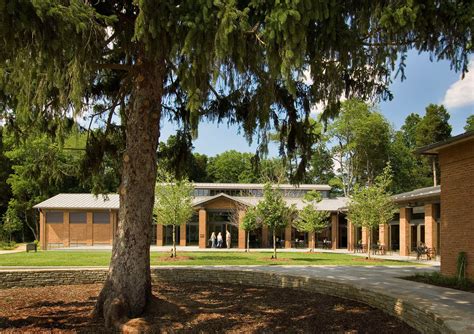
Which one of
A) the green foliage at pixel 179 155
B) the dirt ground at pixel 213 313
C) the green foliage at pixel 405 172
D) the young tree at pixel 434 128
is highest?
the young tree at pixel 434 128

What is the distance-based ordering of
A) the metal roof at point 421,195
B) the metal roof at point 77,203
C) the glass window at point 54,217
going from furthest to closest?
1. the glass window at point 54,217
2. the metal roof at point 77,203
3. the metal roof at point 421,195

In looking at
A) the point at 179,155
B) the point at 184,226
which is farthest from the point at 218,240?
the point at 179,155

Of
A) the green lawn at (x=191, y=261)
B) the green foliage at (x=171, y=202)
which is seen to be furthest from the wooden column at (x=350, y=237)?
the green foliage at (x=171, y=202)

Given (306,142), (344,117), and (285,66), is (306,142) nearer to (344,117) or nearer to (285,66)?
(285,66)

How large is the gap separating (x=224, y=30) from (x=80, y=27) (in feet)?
5.47

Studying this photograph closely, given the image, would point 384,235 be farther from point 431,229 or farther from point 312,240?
point 431,229

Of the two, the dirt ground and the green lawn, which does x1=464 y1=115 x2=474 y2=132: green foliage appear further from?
the dirt ground

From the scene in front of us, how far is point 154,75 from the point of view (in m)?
9.80

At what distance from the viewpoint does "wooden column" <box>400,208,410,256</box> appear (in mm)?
30044

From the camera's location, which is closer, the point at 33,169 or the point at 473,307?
the point at 473,307

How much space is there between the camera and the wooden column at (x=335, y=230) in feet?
132

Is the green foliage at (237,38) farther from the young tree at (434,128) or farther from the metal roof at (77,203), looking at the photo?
the young tree at (434,128)

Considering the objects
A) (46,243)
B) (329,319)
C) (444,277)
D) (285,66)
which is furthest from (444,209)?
(46,243)

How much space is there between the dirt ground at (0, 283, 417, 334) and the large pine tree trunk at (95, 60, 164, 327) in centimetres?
54
